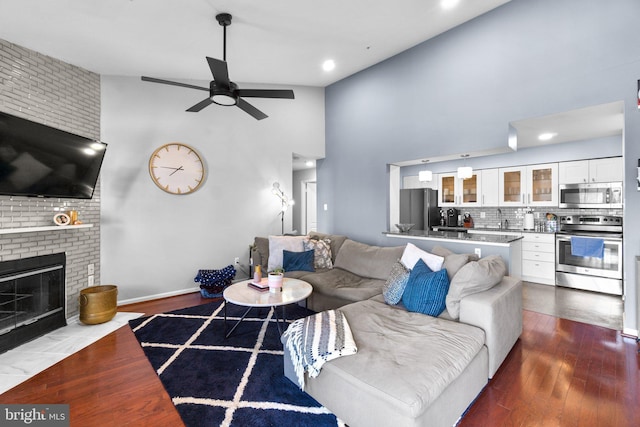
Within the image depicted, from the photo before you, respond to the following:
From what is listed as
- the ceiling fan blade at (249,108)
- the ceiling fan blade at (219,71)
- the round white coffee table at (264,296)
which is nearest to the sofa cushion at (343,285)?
the round white coffee table at (264,296)

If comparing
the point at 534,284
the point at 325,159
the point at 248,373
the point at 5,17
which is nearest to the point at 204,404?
the point at 248,373

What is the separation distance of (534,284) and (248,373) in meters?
4.73

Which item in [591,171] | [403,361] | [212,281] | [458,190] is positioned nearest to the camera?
[403,361]

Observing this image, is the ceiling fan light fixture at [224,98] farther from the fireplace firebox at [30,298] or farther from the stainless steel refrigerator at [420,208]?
the stainless steel refrigerator at [420,208]

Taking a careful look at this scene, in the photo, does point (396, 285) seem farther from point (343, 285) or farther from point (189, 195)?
point (189, 195)

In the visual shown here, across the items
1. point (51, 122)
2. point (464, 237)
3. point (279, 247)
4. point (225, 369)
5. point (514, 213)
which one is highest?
point (51, 122)

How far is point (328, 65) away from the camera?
4.39 m

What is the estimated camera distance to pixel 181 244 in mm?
4371

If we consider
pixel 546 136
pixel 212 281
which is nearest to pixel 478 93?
pixel 546 136

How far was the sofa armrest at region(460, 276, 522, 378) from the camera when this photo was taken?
2.18 m

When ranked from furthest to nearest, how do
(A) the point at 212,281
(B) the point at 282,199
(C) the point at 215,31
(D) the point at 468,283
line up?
(B) the point at 282,199 → (A) the point at 212,281 → (C) the point at 215,31 → (D) the point at 468,283

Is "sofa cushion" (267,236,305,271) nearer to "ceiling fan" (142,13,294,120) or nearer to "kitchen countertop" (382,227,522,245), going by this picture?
"kitchen countertop" (382,227,522,245)

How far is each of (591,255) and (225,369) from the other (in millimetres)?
4993

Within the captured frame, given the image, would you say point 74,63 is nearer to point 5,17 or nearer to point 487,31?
point 5,17
